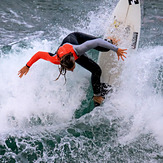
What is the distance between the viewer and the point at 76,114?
3.68 m

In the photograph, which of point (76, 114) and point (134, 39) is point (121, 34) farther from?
point (76, 114)

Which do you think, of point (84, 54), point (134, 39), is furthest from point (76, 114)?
point (134, 39)

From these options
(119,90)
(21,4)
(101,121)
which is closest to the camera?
(101,121)

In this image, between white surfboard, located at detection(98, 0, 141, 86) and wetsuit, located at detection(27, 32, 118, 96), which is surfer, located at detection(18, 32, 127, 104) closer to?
wetsuit, located at detection(27, 32, 118, 96)

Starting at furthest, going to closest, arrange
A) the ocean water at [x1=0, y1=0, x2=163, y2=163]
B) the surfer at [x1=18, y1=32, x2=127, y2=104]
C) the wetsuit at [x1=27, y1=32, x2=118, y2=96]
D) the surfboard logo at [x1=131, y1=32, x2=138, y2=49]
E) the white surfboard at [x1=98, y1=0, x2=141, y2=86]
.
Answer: the surfboard logo at [x1=131, y1=32, x2=138, y2=49] < the white surfboard at [x1=98, y1=0, x2=141, y2=86] < the wetsuit at [x1=27, y1=32, x2=118, y2=96] < the surfer at [x1=18, y1=32, x2=127, y2=104] < the ocean water at [x1=0, y1=0, x2=163, y2=163]

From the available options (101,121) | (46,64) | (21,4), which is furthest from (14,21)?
(101,121)

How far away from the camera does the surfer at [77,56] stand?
289cm

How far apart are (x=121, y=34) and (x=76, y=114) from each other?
1545 mm

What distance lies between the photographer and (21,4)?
8.77 m

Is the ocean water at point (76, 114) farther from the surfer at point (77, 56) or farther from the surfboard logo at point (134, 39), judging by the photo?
the surfer at point (77, 56)

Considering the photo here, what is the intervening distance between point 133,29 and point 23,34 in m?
3.76

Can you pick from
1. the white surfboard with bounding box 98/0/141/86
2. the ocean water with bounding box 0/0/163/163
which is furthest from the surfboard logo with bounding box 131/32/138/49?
the ocean water with bounding box 0/0/163/163

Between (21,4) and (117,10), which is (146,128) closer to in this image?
(117,10)

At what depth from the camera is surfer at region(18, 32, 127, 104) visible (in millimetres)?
2891
